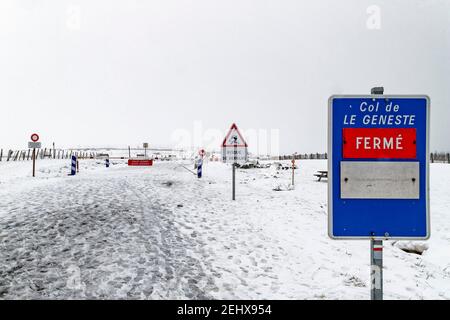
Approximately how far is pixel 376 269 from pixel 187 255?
11.8 ft

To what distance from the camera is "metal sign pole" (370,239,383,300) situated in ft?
7.04

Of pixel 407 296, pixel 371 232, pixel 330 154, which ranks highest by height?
pixel 330 154

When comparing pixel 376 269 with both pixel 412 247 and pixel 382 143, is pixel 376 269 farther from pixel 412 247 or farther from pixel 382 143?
pixel 412 247

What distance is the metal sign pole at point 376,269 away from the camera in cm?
215

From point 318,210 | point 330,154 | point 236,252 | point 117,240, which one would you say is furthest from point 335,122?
point 318,210

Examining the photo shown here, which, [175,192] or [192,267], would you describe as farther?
[175,192]

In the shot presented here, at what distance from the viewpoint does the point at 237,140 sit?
9.62m

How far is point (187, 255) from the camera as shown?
16.5 ft

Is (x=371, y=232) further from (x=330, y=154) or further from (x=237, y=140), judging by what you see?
(x=237, y=140)

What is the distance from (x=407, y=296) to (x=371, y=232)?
2.48m

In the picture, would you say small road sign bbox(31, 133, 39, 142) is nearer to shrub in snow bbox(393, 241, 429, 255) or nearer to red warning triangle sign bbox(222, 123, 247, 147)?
red warning triangle sign bbox(222, 123, 247, 147)

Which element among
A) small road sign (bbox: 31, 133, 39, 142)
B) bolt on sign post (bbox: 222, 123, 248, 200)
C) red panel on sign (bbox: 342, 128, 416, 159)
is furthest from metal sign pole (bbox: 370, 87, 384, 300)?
small road sign (bbox: 31, 133, 39, 142)

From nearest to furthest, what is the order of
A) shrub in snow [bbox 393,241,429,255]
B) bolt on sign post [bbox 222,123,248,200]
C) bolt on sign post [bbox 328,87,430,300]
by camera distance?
bolt on sign post [bbox 328,87,430,300], shrub in snow [bbox 393,241,429,255], bolt on sign post [bbox 222,123,248,200]

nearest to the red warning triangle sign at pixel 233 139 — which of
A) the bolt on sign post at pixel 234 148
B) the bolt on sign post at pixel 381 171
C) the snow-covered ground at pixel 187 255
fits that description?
the bolt on sign post at pixel 234 148
